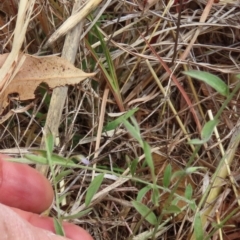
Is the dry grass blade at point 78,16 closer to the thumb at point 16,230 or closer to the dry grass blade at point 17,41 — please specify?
the dry grass blade at point 17,41

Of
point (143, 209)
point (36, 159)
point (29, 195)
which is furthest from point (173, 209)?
point (29, 195)

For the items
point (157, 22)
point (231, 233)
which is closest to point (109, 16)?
point (157, 22)

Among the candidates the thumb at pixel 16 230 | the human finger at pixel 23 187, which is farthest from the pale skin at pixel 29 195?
the thumb at pixel 16 230

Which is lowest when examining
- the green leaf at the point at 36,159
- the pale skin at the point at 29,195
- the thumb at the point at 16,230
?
the pale skin at the point at 29,195

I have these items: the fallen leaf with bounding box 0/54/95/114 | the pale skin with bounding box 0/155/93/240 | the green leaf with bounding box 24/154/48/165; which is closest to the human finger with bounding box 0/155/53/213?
the pale skin with bounding box 0/155/93/240

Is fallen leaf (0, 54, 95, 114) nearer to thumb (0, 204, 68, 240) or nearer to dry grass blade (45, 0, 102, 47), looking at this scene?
dry grass blade (45, 0, 102, 47)

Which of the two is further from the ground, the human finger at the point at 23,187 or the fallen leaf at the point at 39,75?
the fallen leaf at the point at 39,75
